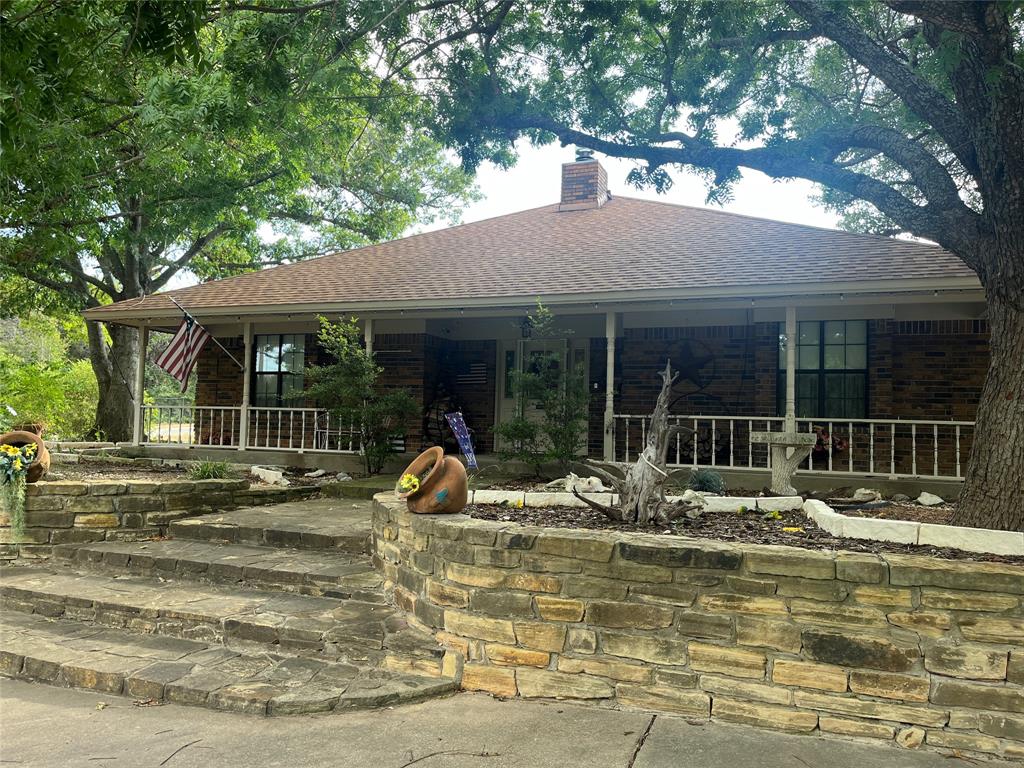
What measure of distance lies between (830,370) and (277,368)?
9044 mm

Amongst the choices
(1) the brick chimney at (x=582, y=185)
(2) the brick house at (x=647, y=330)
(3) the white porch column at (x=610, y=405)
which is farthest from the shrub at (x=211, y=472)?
(1) the brick chimney at (x=582, y=185)

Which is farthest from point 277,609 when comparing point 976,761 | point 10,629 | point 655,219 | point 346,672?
point 655,219

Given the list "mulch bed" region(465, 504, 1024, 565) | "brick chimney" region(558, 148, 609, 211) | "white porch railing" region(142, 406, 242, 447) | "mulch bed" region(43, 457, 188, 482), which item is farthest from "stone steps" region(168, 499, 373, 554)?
"brick chimney" region(558, 148, 609, 211)

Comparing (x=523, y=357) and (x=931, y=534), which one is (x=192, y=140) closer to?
(x=523, y=357)

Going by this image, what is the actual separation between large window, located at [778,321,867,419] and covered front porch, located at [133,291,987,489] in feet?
0.06

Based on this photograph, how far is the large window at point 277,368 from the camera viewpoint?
12.3 m

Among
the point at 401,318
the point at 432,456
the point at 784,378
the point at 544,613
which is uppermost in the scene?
the point at 401,318

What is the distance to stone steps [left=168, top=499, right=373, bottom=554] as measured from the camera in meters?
5.99

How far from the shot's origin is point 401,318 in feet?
35.8

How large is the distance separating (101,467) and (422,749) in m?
8.42

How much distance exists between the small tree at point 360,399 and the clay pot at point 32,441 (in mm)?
3394

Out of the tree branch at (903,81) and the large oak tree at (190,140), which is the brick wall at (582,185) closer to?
the large oak tree at (190,140)

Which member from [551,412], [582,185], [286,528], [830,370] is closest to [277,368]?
[551,412]

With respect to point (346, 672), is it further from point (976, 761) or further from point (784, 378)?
point (784, 378)
